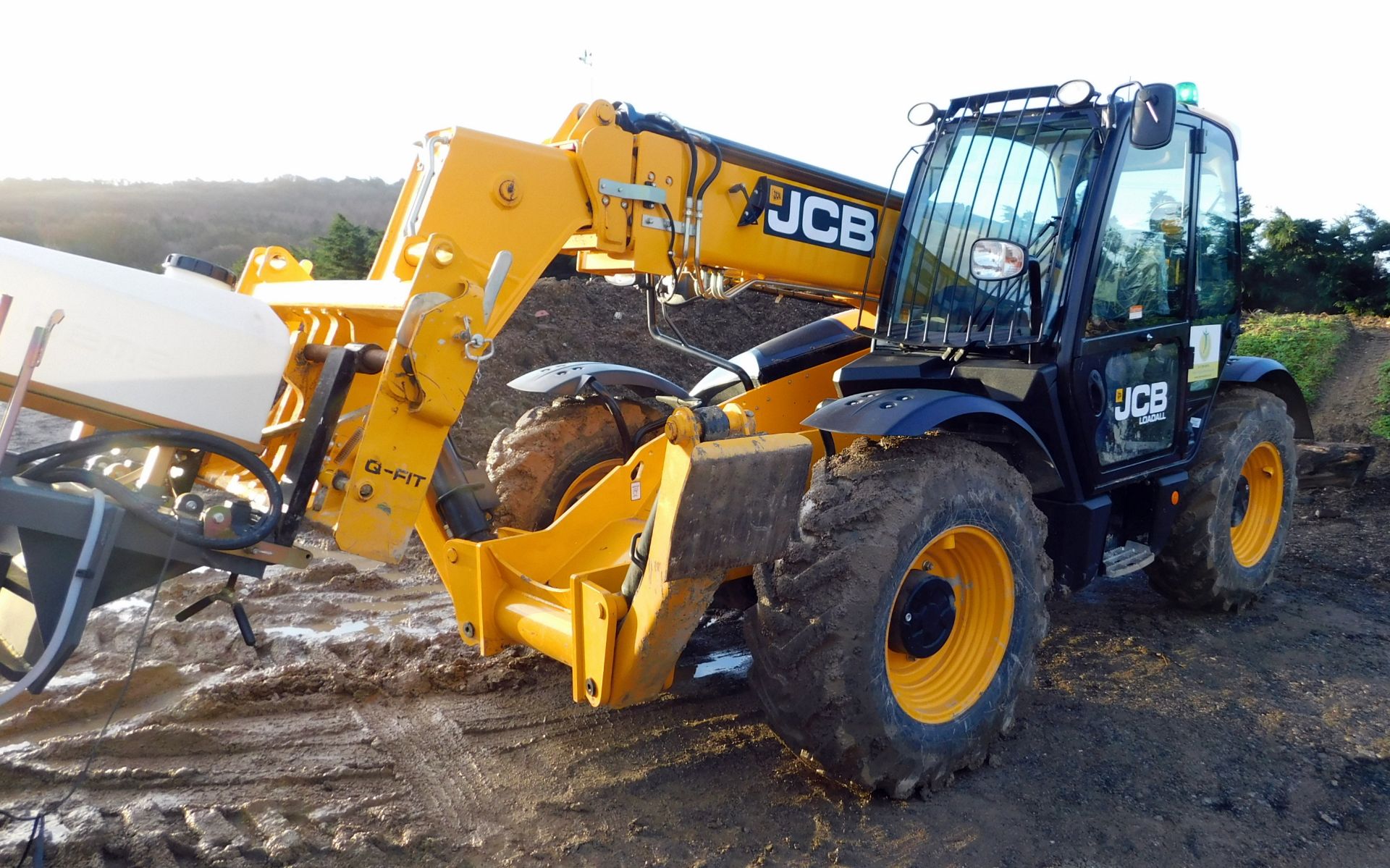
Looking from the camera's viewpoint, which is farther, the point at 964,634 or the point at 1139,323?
the point at 1139,323

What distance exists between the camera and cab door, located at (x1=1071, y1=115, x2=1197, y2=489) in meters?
4.10

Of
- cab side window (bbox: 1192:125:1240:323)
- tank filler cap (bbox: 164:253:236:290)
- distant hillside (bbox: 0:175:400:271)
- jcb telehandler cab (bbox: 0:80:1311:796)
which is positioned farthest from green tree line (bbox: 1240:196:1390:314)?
distant hillside (bbox: 0:175:400:271)

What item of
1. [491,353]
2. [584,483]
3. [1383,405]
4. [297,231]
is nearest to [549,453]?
[584,483]

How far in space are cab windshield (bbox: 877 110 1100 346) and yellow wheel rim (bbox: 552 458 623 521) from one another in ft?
4.60

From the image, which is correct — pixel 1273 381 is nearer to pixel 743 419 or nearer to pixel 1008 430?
pixel 1008 430

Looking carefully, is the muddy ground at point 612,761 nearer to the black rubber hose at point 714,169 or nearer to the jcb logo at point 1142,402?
the jcb logo at point 1142,402

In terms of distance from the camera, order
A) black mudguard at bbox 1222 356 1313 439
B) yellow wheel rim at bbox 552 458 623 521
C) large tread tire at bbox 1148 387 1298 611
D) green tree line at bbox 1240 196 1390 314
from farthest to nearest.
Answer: green tree line at bbox 1240 196 1390 314
black mudguard at bbox 1222 356 1313 439
large tread tire at bbox 1148 387 1298 611
yellow wheel rim at bbox 552 458 623 521

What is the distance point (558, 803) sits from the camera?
328 centimetres

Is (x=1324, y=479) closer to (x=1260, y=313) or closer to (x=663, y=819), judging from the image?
(x=1260, y=313)

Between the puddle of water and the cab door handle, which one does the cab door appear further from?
the puddle of water

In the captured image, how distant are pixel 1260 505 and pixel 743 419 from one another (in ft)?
13.9

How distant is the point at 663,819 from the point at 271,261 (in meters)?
2.54

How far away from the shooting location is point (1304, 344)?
9.62m

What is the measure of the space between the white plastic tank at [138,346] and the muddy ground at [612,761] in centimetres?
128
